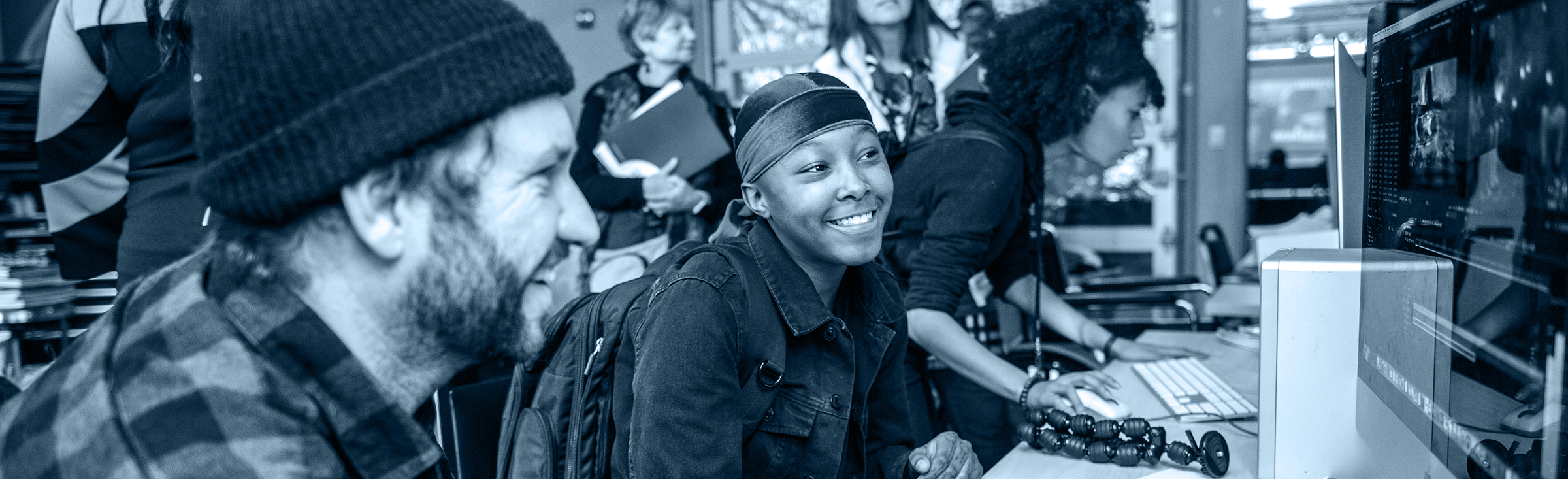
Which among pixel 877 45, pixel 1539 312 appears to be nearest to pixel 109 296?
pixel 877 45

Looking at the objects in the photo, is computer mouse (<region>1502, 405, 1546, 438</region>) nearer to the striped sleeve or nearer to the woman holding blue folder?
the striped sleeve

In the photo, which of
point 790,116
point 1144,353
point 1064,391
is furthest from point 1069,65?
point 790,116

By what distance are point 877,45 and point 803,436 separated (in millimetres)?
1979

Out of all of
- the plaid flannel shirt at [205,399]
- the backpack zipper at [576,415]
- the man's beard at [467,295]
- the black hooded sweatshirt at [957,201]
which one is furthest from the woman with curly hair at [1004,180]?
the plaid flannel shirt at [205,399]

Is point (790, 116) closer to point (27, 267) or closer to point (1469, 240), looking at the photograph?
point (1469, 240)

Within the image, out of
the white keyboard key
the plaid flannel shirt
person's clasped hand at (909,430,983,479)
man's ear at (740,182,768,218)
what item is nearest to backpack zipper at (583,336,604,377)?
man's ear at (740,182,768,218)

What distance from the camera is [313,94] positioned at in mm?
716

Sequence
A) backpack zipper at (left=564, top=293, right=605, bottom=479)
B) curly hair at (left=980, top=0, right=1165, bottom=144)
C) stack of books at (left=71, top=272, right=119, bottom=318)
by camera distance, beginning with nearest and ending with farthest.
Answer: backpack zipper at (left=564, top=293, right=605, bottom=479)
curly hair at (left=980, top=0, right=1165, bottom=144)
stack of books at (left=71, top=272, right=119, bottom=318)

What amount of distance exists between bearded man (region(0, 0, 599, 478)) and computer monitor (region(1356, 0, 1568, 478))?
0.76 metres

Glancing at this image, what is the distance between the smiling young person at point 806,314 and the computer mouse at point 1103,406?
34 centimetres

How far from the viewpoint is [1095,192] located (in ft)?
18.3

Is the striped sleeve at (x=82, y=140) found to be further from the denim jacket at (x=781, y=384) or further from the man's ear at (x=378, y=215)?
the man's ear at (x=378, y=215)

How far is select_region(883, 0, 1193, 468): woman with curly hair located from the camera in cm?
197

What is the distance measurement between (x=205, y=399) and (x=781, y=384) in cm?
82
